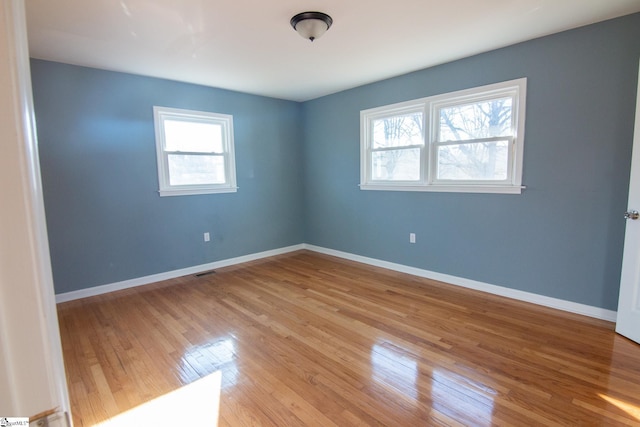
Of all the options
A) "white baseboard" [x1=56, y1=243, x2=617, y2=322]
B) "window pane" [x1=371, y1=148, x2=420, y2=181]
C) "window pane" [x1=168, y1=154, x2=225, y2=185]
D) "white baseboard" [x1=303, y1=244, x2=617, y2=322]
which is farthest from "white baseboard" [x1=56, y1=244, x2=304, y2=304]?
"window pane" [x1=371, y1=148, x2=420, y2=181]

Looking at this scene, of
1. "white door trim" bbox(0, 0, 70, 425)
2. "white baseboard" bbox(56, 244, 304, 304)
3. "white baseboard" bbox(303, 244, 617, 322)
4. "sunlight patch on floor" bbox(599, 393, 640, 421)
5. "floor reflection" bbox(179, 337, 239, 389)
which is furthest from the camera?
"white baseboard" bbox(56, 244, 304, 304)

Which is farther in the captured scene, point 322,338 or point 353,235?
point 353,235

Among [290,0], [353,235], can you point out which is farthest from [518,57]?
[353,235]

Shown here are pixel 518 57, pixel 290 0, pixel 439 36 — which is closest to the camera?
pixel 290 0

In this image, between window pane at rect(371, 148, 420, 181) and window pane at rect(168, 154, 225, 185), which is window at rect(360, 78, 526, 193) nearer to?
window pane at rect(371, 148, 420, 181)

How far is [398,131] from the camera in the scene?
4.08 m

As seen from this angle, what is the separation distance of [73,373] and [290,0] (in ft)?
9.80

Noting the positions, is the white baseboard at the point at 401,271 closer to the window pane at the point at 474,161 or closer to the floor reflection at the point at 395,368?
the window pane at the point at 474,161

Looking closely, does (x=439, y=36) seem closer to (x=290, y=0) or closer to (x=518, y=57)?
(x=518, y=57)

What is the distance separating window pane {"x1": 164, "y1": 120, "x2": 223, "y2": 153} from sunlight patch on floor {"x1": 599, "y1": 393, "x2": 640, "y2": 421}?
452 centimetres

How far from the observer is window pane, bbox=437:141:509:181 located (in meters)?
3.21

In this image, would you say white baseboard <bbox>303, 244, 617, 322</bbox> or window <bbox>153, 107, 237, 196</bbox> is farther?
window <bbox>153, 107, 237, 196</bbox>

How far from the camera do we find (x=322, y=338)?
8.25 ft

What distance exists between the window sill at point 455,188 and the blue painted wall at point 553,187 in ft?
0.21
